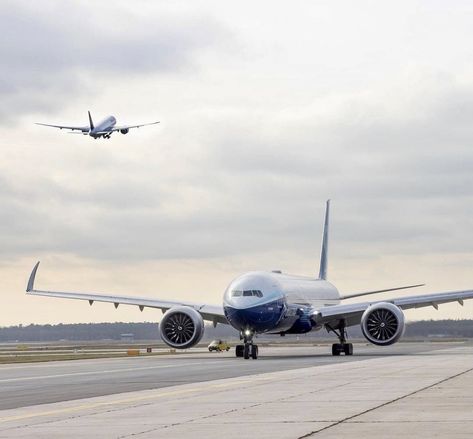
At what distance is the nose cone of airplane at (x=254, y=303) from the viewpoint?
→ 184 feet

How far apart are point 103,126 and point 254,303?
166 ft

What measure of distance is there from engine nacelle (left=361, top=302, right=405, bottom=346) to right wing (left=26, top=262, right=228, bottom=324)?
8.73 metres

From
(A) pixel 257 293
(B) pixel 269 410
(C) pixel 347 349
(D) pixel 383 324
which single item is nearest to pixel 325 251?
(C) pixel 347 349

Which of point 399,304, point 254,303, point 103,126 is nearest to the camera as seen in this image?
point 254,303

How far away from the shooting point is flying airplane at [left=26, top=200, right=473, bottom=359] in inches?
2235

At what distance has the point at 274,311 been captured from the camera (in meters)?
57.5

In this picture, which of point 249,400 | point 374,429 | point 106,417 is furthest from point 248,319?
point 374,429

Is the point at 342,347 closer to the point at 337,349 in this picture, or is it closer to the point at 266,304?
the point at 337,349

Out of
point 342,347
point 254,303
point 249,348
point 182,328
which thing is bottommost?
point 249,348

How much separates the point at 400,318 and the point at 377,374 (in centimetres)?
2427

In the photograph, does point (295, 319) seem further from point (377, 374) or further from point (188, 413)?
point (188, 413)

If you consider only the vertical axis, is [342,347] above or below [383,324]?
below

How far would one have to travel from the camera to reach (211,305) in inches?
2532

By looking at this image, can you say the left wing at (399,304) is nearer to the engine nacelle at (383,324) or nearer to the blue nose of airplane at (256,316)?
the engine nacelle at (383,324)
